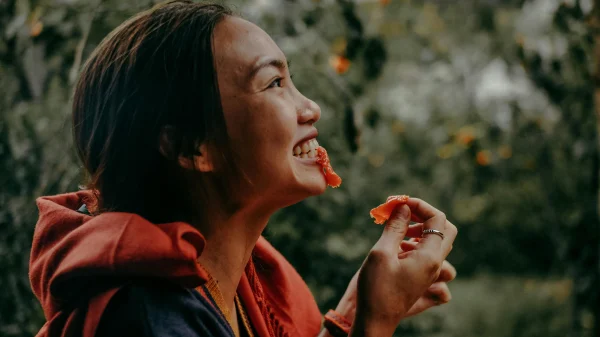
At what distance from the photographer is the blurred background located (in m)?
2.38

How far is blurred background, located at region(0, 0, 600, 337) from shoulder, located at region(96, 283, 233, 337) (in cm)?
70

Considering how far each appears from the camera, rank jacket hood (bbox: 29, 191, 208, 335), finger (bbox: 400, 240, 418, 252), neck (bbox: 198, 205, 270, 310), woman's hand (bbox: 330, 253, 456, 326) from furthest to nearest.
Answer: woman's hand (bbox: 330, 253, 456, 326) < finger (bbox: 400, 240, 418, 252) < neck (bbox: 198, 205, 270, 310) < jacket hood (bbox: 29, 191, 208, 335)

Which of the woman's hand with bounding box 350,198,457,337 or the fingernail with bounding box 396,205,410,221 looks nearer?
the woman's hand with bounding box 350,198,457,337

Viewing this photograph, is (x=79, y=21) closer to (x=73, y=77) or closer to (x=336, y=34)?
(x=73, y=77)

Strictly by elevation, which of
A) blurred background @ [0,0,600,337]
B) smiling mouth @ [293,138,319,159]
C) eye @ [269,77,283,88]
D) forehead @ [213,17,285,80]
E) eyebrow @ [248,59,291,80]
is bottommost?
blurred background @ [0,0,600,337]

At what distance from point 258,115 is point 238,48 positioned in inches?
6.0

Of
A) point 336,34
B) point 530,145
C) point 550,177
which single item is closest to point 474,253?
point 530,145

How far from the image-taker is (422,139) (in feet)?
28.4

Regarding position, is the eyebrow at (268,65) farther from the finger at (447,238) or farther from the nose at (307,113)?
the finger at (447,238)

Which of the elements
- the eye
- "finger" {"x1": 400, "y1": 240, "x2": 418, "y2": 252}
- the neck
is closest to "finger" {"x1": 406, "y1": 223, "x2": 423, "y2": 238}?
"finger" {"x1": 400, "y1": 240, "x2": 418, "y2": 252}

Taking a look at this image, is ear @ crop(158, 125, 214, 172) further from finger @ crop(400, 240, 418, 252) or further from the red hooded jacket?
finger @ crop(400, 240, 418, 252)

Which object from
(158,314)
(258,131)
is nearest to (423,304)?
(258,131)

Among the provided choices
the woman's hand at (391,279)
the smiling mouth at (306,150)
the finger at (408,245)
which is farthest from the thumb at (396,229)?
the smiling mouth at (306,150)

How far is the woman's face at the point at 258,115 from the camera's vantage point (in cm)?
133
